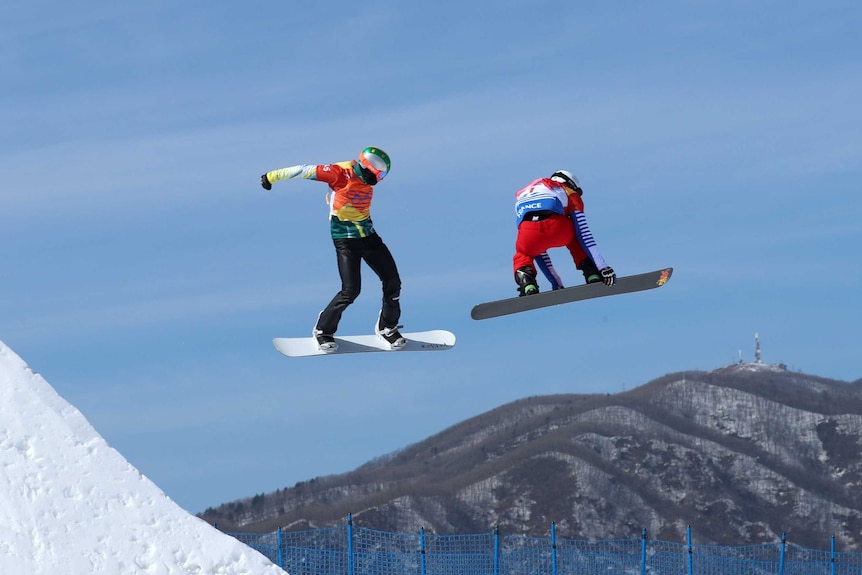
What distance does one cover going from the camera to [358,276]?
41.7 feet

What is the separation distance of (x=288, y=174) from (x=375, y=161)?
86 cm

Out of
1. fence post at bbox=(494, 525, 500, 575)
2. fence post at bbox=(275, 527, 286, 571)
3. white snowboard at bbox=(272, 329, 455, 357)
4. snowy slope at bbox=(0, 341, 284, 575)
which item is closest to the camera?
snowy slope at bbox=(0, 341, 284, 575)

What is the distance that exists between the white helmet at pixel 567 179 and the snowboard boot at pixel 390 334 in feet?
7.52

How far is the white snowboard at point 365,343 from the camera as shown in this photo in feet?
42.1

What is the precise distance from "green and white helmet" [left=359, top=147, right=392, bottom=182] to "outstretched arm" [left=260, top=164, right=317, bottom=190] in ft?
1.63

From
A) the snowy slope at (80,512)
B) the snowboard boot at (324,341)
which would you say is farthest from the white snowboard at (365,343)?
the snowy slope at (80,512)

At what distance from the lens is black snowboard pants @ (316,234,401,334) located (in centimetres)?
1255

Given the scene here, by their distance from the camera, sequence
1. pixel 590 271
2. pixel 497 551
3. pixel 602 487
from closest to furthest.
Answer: pixel 590 271 < pixel 497 551 < pixel 602 487

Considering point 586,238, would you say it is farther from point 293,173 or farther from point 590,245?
point 293,173

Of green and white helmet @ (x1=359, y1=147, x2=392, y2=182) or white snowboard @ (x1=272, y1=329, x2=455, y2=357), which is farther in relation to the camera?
white snowboard @ (x1=272, y1=329, x2=455, y2=357)

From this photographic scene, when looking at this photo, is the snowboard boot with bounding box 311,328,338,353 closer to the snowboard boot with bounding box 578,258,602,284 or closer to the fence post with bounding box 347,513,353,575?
the snowboard boot with bounding box 578,258,602,284

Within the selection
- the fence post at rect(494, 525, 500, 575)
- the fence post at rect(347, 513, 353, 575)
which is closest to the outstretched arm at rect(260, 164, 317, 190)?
the fence post at rect(347, 513, 353, 575)

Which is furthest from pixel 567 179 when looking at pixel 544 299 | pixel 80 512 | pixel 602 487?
pixel 602 487

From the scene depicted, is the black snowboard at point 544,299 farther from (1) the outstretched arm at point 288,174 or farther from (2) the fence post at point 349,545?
(2) the fence post at point 349,545
